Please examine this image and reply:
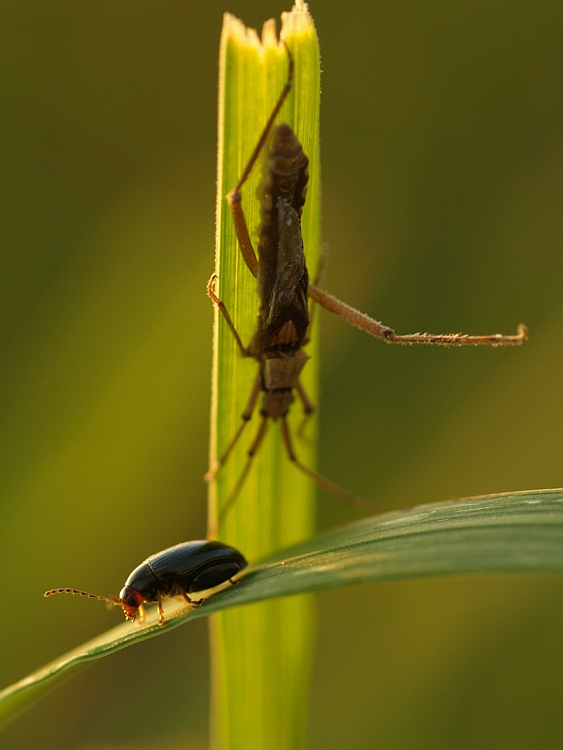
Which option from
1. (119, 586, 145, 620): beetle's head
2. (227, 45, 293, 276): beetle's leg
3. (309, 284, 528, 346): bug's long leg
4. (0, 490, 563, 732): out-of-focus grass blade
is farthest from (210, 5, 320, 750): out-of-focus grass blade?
(0, 490, 563, 732): out-of-focus grass blade

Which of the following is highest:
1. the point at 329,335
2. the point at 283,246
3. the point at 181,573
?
the point at 283,246

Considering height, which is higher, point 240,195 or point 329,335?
point 240,195

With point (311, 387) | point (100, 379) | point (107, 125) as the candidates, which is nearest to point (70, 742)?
point (100, 379)

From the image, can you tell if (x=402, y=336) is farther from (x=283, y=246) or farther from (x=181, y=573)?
(x=181, y=573)

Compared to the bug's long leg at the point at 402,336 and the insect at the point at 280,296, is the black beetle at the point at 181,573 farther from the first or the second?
the bug's long leg at the point at 402,336

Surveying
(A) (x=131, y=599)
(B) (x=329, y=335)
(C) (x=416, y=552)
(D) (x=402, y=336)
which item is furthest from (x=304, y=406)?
(C) (x=416, y=552)

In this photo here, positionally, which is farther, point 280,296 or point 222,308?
point 280,296
